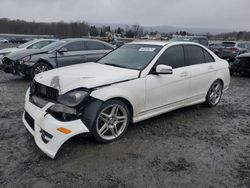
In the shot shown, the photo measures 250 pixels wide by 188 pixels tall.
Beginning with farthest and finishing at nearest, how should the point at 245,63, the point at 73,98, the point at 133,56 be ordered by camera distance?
the point at 245,63 → the point at 133,56 → the point at 73,98

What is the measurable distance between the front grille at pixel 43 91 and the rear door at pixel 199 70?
2720mm

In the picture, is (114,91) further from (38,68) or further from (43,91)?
(38,68)

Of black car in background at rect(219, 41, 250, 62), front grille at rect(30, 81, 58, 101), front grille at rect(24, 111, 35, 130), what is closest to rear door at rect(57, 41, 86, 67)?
front grille at rect(30, 81, 58, 101)

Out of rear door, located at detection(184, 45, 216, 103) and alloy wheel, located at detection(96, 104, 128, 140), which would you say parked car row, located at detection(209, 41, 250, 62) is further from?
alloy wheel, located at detection(96, 104, 128, 140)

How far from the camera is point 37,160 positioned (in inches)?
130

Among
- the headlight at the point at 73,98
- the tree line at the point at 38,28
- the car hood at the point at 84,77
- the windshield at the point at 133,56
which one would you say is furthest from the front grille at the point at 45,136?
the tree line at the point at 38,28

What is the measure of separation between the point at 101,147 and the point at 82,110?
65cm

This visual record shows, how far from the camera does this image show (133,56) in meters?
4.73

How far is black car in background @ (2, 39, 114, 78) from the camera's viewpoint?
831 centimetres

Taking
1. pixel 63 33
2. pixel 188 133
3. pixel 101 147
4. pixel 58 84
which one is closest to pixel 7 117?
pixel 58 84

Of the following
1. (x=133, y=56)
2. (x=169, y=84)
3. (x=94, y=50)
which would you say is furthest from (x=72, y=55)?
(x=169, y=84)

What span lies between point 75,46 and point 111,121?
5786 millimetres

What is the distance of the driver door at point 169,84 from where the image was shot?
425cm

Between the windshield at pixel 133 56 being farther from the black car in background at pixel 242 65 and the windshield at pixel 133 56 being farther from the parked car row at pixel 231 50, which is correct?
the parked car row at pixel 231 50
